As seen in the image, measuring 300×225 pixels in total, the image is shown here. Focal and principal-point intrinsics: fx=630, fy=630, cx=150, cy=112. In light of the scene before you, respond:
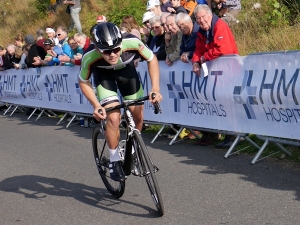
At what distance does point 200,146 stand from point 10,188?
10.3ft

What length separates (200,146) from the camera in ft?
32.3

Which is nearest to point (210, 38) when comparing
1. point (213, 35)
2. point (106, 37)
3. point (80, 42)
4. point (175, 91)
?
point (213, 35)

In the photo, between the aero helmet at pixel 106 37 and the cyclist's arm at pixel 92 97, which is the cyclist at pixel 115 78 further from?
the aero helmet at pixel 106 37

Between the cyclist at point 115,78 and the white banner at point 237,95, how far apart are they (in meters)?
1.85

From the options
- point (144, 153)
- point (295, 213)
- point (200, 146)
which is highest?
point (144, 153)

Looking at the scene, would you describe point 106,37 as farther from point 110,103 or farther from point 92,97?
point 110,103

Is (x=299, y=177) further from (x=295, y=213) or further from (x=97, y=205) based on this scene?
(x=97, y=205)

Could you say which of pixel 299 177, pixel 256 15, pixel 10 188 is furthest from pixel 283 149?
pixel 256 15

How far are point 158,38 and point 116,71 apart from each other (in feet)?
14.4

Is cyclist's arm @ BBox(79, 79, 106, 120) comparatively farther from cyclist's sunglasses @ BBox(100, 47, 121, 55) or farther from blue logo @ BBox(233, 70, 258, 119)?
blue logo @ BBox(233, 70, 258, 119)

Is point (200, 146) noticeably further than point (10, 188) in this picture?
Yes

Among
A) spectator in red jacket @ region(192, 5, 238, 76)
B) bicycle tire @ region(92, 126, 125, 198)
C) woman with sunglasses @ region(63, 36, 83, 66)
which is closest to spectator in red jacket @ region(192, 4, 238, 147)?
spectator in red jacket @ region(192, 5, 238, 76)

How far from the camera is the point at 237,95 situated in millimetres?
8562

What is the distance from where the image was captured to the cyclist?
6566 millimetres
